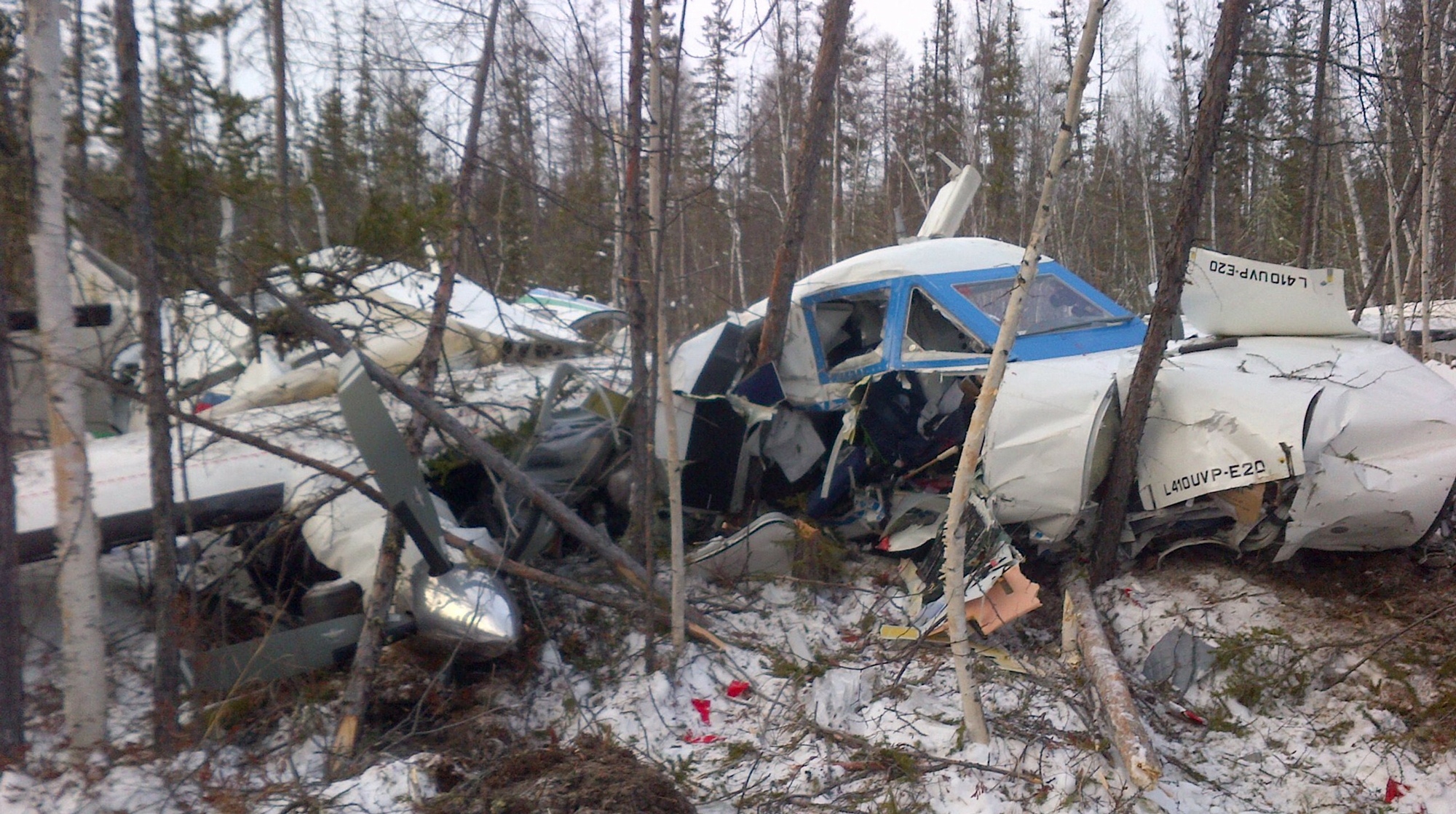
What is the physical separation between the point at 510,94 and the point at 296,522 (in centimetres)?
281

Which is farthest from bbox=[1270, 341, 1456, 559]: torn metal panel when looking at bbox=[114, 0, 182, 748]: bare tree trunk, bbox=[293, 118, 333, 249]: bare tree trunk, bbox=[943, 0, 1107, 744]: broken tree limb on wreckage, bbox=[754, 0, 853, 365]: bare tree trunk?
bbox=[114, 0, 182, 748]: bare tree trunk

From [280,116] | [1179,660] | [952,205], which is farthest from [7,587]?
[952,205]

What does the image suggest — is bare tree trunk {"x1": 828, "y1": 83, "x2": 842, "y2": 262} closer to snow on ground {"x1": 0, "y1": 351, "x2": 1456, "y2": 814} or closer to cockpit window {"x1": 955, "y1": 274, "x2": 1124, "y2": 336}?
cockpit window {"x1": 955, "y1": 274, "x2": 1124, "y2": 336}

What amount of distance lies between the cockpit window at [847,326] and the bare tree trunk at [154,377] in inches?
174

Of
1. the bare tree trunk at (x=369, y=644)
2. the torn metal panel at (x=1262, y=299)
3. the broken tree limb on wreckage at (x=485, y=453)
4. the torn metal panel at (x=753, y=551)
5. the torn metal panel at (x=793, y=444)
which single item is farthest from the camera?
the torn metal panel at (x=793, y=444)

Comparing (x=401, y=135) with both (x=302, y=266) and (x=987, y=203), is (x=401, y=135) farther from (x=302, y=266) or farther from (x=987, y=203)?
(x=987, y=203)

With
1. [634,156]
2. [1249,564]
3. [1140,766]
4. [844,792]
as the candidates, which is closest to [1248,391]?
[1249,564]

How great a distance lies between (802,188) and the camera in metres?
6.93

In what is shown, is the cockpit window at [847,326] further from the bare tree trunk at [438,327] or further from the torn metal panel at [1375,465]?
the torn metal panel at [1375,465]

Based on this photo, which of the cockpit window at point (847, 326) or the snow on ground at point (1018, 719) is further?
the cockpit window at point (847, 326)

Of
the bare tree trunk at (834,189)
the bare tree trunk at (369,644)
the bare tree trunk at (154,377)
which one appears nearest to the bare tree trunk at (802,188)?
the bare tree trunk at (369,644)

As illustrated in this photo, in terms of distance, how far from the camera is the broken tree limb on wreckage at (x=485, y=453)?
4.83m

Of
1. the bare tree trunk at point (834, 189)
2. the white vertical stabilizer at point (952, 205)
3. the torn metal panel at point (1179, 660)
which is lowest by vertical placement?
the torn metal panel at point (1179, 660)

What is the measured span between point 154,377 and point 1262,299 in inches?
246
